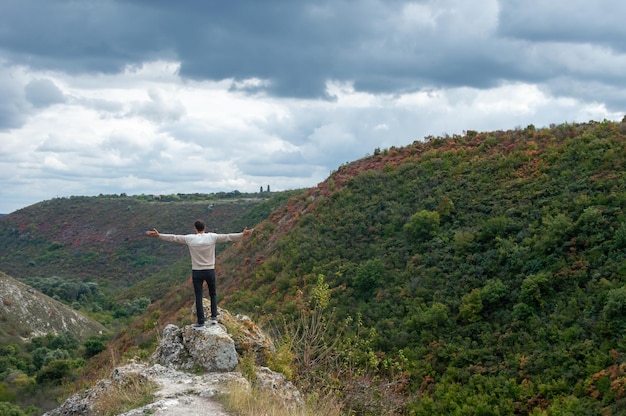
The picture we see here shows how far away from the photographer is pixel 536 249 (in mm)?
17172

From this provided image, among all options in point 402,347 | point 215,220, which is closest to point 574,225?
point 402,347

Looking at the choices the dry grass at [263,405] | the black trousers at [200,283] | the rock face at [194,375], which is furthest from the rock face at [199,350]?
the dry grass at [263,405]

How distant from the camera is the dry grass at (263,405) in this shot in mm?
7746

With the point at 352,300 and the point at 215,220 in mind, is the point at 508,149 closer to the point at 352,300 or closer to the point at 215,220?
the point at 352,300

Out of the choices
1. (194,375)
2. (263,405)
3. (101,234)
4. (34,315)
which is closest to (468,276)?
(194,375)

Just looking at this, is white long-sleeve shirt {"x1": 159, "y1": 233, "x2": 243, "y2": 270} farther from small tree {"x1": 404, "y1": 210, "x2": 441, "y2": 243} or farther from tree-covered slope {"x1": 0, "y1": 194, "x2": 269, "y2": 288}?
tree-covered slope {"x1": 0, "y1": 194, "x2": 269, "y2": 288}

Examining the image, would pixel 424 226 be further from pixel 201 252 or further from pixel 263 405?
pixel 263 405

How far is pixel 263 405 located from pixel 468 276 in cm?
1131

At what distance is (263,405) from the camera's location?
8.03 metres

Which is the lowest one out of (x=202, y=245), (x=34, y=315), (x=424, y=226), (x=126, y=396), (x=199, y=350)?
(x=34, y=315)

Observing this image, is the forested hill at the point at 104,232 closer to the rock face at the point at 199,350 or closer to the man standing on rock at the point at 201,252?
the rock face at the point at 199,350

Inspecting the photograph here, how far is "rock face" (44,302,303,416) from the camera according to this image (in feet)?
27.6

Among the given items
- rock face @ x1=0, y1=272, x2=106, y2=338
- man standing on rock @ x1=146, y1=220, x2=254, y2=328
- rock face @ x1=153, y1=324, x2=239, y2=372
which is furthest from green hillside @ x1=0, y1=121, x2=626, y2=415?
rock face @ x1=0, y1=272, x2=106, y2=338

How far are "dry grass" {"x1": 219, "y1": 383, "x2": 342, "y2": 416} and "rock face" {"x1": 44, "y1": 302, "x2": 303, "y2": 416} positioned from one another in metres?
0.16
